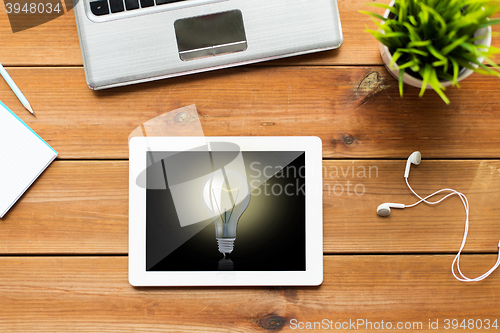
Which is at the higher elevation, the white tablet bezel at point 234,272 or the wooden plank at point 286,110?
the wooden plank at point 286,110

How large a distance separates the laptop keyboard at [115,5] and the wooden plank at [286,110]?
4.6 inches

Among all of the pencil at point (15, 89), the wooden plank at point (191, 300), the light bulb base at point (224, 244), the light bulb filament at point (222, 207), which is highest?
the pencil at point (15, 89)

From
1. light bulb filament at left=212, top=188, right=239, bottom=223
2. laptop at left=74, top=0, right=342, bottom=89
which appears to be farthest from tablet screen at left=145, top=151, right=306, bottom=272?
laptop at left=74, top=0, right=342, bottom=89

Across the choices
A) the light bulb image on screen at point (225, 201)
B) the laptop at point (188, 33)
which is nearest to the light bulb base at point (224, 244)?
the light bulb image on screen at point (225, 201)

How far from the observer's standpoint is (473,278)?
60 cm

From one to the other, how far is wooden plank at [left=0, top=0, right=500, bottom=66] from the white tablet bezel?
0.15 meters

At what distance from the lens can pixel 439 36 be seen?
47 centimetres

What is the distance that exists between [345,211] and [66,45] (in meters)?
0.57

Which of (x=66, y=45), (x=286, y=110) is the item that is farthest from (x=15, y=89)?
(x=286, y=110)

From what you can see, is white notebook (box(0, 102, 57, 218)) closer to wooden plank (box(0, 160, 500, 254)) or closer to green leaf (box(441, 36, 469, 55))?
wooden plank (box(0, 160, 500, 254))

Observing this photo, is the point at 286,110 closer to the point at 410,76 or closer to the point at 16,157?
the point at 410,76

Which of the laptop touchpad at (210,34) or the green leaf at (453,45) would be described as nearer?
the green leaf at (453,45)

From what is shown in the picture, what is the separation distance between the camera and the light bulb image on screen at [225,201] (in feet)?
1.91

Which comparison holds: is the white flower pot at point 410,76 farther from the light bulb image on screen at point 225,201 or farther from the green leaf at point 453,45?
the light bulb image on screen at point 225,201
